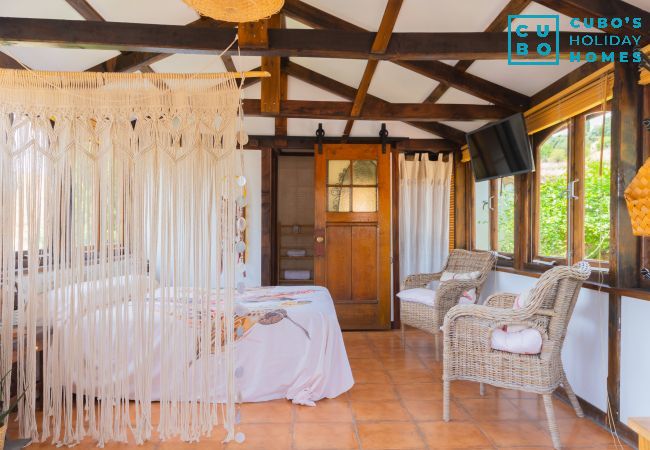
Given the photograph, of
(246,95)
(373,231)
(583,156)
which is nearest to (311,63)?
(246,95)

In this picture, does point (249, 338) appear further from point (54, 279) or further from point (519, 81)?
point (519, 81)

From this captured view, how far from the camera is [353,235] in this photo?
4.92 m

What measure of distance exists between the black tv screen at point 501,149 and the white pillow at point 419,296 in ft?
3.83

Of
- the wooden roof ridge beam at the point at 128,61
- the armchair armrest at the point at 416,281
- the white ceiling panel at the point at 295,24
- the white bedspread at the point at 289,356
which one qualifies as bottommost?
the white bedspread at the point at 289,356

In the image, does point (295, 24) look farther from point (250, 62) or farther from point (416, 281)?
point (416, 281)

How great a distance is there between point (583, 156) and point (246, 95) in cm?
335

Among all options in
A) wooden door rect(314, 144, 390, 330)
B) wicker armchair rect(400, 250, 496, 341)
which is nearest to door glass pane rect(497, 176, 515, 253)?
wicker armchair rect(400, 250, 496, 341)

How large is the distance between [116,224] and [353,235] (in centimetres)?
302

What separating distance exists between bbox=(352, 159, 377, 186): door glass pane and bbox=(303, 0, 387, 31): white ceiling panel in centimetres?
172

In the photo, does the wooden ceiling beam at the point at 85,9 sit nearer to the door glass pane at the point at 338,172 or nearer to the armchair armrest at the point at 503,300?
the door glass pane at the point at 338,172

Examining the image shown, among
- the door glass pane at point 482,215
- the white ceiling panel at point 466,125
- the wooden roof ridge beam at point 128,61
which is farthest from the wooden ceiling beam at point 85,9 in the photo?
the door glass pane at point 482,215

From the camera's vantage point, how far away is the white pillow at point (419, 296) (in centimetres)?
391

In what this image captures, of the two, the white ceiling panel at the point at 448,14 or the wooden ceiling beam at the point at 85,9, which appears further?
the wooden ceiling beam at the point at 85,9

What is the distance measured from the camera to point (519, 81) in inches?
136
